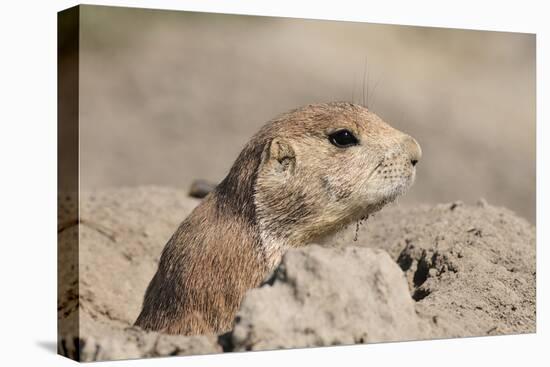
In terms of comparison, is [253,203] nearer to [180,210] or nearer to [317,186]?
[317,186]

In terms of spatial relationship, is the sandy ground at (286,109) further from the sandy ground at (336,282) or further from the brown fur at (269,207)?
the brown fur at (269,207)

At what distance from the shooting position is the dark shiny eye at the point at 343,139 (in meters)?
7.45

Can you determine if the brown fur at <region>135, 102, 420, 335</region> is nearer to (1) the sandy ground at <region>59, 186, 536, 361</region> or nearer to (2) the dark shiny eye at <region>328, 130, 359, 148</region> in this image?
(2) the dark shiny eye at <region>328, 130, 359, 148</region>

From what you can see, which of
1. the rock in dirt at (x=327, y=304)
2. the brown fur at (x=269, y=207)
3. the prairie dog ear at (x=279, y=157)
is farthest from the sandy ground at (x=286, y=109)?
the prairie dog ear at (x=279, y=157)

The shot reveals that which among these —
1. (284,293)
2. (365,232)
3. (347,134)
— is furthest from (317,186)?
(365,232)

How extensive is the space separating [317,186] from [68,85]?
7.12 feet

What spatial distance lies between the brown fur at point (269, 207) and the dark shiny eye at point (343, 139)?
0.05 metres

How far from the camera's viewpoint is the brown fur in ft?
23.3


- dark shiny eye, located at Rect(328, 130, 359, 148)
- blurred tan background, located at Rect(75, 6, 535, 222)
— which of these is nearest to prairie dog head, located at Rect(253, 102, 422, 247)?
dark shiny eye, located at Rect(328, 130, 359, 148)

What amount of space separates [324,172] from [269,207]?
1.73 feet

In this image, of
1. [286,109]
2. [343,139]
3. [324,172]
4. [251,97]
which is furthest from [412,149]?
[251,97]

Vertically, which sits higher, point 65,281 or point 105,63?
point 105,63

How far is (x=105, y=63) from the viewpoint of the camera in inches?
663

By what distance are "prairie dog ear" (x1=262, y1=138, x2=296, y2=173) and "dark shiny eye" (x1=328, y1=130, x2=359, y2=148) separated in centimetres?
35
